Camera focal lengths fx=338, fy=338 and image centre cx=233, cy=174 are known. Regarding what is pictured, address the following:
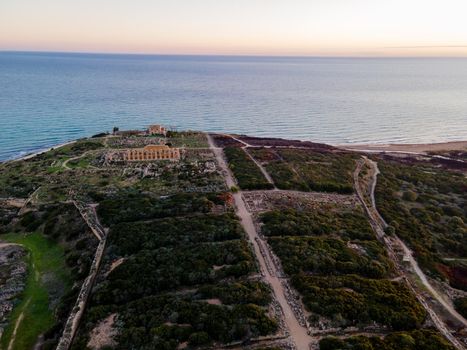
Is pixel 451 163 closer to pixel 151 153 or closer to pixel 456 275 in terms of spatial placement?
pixel 456 275

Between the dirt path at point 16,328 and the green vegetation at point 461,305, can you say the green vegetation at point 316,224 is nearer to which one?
the green vegetation at point 461,305

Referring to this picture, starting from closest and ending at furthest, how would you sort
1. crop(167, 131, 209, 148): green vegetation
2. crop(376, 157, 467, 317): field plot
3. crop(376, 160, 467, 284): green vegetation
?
1. crop(376, 157, 467, 317): field plot
2. crop(376, 160, 467, 284): green vegetation
3. crop(167, 131, 209, 148): green vegetation

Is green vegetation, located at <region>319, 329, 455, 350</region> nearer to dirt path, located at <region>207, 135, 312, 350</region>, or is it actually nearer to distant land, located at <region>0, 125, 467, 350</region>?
distant land, located at <region>0, 125, 467, 350</region>

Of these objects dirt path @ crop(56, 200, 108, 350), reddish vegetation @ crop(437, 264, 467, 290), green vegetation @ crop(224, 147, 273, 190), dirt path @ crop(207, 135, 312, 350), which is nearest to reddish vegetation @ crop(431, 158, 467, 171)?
green vegetation @ crop(224, 147, 273, 190)

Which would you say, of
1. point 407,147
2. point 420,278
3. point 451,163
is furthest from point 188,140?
point 407,147

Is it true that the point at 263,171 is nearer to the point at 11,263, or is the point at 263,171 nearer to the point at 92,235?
the point at 92,235

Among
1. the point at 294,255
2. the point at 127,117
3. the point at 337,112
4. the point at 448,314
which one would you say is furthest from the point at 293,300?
the point at 337,112
